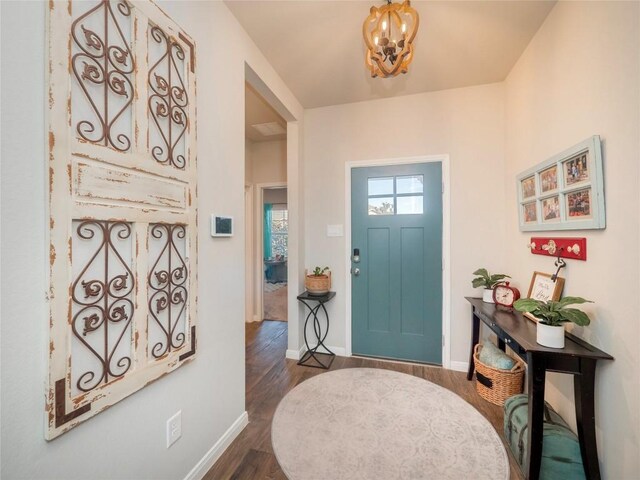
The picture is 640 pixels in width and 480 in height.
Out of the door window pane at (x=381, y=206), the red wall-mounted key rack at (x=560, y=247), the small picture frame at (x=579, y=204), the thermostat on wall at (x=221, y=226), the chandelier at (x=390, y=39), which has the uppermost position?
the chandelier at (x=390, y=39)

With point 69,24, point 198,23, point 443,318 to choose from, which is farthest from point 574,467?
point 198,23

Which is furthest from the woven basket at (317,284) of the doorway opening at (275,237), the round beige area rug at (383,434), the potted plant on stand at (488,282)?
the doorway opening at (275,237)

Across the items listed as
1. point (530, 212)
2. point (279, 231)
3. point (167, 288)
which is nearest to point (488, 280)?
point (530, 212)

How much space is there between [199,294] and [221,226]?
15.7 inches

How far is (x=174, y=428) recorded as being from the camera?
4.20 ft

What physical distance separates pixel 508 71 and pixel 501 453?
280 centimetres

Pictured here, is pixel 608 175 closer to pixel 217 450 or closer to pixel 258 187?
pixel 217 450

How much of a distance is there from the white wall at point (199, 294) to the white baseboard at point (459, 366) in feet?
6.35

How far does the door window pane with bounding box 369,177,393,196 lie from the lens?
274 cm

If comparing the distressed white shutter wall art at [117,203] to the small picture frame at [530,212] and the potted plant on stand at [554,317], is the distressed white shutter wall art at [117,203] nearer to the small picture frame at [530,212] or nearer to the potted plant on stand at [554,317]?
the potted plant on stand at [554,317]

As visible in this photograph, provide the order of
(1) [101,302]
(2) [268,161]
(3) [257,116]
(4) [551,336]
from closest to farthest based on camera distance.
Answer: (1) [101,302] → (4) [551,336] → (3) [257,116] → (2) [268,161]

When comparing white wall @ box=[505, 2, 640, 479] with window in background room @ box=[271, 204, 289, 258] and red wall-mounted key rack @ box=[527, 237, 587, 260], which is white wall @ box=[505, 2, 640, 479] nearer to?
red wall-mounted key rack @ box=[527, 237, 587, 260]

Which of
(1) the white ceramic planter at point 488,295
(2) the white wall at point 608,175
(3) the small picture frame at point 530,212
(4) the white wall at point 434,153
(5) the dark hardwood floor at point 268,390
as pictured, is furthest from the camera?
(4) the white wall at point 434,153

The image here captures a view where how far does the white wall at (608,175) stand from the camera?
1.14m
